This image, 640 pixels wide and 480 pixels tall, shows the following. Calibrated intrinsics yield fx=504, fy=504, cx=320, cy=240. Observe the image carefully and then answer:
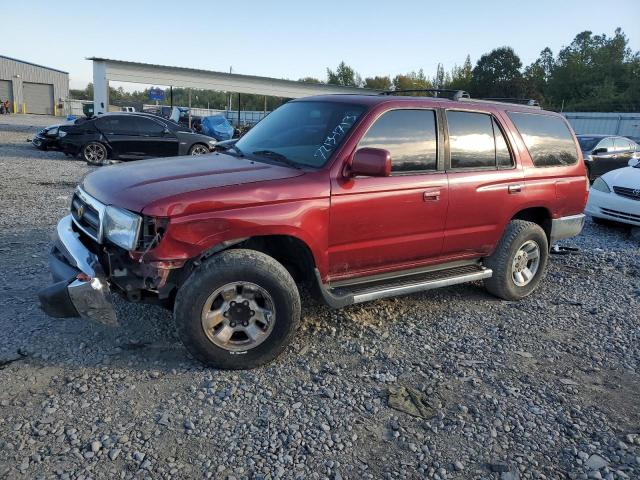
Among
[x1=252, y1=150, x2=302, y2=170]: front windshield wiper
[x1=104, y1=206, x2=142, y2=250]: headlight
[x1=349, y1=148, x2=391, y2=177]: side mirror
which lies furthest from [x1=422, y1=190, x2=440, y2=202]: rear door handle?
[x1=104, y1=206, x2=142, y2=250]: headlight

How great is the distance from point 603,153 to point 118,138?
13714 mm

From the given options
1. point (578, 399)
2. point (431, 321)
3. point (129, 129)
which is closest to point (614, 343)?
point (578, 399)

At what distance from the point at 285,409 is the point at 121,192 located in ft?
5.80

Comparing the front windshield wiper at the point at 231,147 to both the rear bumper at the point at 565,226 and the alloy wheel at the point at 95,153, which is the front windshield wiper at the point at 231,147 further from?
the alloy wheel at the point at 95,153

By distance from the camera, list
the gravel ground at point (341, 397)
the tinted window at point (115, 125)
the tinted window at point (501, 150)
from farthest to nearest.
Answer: the tinted window at point (115, 125) < the tinted window at point (501, 150) < the gravel ground at point (341, 397)

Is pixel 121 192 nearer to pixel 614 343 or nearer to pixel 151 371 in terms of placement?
pixel 151 371

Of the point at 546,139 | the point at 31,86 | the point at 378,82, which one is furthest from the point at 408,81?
the point at 546,139

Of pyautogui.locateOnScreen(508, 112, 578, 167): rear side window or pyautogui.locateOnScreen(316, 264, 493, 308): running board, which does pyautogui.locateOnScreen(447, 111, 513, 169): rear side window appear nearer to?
pyautogui.locateOnScreen(508, 112, 578, 167): rear side window

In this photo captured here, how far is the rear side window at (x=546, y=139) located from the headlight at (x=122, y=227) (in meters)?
3.67

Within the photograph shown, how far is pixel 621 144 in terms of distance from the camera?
596 inches

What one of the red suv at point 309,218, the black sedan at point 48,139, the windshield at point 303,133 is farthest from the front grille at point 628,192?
the black sedan at point 48,139

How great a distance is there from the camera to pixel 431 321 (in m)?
4.53

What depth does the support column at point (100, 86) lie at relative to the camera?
24984 millimetres

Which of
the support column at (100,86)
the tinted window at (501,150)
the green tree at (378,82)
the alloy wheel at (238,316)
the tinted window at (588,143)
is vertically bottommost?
the alloy wheel at (238,316)
